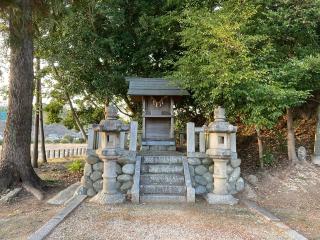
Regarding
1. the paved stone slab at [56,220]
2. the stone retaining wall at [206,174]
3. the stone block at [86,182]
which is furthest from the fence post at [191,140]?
the paved stone slab at [56,220]

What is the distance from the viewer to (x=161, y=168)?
8250 millimetres

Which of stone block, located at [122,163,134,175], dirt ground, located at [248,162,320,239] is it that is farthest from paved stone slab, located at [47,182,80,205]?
dirt ground, located at [248,162,320,239]

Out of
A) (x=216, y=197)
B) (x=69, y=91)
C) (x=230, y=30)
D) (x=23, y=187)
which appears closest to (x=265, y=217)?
(x=216, y=197)

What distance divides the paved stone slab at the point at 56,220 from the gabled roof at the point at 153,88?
13.7ft

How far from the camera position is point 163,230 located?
5.31 m

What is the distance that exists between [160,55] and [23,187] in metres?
7.29

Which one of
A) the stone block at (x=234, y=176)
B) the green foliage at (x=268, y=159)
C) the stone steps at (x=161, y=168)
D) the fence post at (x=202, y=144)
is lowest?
the stone block at (x=234, y=176)

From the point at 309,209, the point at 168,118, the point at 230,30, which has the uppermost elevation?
the point at 230,30

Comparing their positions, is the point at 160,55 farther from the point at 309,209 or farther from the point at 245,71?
the point at 309,209

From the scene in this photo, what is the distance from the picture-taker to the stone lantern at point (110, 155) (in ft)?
24.1

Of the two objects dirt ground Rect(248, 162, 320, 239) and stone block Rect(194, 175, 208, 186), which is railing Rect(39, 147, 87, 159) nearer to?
stone block Rect(194, 175, 208, 186)

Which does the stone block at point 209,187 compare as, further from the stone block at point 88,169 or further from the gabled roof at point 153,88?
the gabled roof at point 153,88

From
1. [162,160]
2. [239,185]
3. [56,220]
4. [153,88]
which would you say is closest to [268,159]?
[239,185]

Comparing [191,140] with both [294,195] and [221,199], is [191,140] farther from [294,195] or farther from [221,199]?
[294,195]
